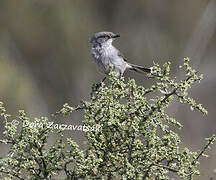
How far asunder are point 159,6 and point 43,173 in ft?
36.3

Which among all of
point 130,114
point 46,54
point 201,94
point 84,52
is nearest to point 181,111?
point 201,94

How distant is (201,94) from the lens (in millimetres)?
11469

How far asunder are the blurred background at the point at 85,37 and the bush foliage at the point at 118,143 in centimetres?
875

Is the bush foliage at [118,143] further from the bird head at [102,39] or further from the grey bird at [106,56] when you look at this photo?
the bird head at [102,39]

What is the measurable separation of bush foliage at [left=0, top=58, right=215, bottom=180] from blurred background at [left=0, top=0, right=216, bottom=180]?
8.75 meters

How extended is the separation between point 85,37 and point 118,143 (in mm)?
10408

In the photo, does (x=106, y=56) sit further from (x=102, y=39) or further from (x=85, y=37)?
(x=85, y=37)

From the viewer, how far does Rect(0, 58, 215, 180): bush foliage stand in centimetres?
217

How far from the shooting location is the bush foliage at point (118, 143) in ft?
7.12

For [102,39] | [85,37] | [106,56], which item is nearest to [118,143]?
[106,56]

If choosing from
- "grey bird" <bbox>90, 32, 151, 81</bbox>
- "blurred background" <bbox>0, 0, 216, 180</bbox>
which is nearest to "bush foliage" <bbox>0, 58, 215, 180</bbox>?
"grey bird" <bbox>90, 32, 151, 81</bbox>

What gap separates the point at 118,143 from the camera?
2.25 m

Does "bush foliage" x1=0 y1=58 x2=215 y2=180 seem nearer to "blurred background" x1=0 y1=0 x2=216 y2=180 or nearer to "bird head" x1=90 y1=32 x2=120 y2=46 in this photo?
"bird head" x1=90 y1=32 x2=120 y2=46

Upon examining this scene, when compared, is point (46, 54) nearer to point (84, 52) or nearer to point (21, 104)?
point (84, 52)
